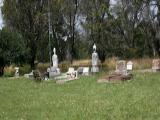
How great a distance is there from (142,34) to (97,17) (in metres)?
5.68

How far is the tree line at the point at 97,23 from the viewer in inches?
2211

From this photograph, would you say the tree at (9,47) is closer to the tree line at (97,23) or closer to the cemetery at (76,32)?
the cemetery at (76,32)

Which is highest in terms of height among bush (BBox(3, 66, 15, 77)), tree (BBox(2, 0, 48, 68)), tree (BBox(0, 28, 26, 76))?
tree (BBox(2, 0, 48, 68))

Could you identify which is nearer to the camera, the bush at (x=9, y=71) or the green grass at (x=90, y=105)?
the green grass at (x=90, y=105)

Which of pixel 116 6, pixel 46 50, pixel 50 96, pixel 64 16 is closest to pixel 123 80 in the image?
pixel 50 96

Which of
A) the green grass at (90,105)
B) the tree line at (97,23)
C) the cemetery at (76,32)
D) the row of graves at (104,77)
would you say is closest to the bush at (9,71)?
the cemetery at (76,32)

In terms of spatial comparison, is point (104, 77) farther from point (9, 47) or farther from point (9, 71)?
point (9, 47)

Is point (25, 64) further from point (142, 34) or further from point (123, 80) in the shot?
point (123, 80)

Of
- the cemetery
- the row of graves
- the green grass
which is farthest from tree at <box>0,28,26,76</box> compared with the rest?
the green grass

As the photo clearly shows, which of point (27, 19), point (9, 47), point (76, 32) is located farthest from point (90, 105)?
point (76, 32)

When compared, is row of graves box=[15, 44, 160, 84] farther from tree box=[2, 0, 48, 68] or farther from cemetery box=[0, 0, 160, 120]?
tree box=[2, 0, 48, 68]

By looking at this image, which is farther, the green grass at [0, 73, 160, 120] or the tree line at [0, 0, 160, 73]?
the tree line at [0, 0, 160, 73]

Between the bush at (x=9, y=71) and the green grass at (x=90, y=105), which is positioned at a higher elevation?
the bush at (x=9, y=71)

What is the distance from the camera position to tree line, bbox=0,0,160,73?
184 ft
